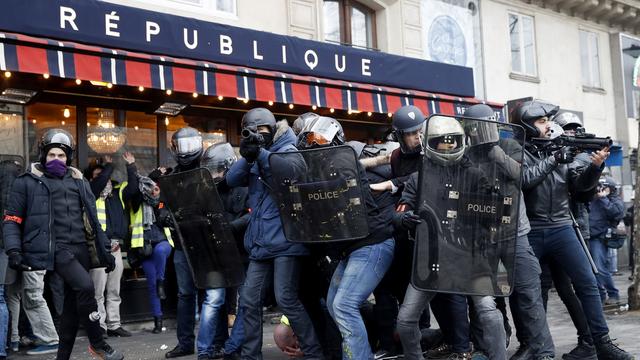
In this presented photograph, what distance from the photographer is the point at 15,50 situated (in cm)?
673

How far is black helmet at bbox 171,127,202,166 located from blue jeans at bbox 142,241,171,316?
243 cm

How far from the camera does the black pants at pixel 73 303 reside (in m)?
5.71

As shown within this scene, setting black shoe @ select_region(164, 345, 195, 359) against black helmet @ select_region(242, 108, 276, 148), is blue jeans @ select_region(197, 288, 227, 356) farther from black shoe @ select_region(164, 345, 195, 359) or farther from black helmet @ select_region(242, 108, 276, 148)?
black helmet @ select_region(242, 108, 276, 148)

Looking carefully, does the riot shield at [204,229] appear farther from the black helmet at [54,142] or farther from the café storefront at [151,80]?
the café storefront at [151,80]

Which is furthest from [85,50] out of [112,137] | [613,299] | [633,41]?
[633,41]

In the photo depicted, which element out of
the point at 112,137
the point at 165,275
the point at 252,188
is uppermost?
the point at 112,137

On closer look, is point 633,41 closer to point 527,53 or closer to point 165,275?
point 527,53

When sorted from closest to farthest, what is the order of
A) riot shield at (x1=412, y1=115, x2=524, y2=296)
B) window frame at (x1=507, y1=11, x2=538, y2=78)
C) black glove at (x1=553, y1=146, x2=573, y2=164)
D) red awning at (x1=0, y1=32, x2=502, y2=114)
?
riot shield at (x1=412, y1=115, x2=524, y2=296), black glove at (x1=553, y1=146, x2=573, y2=164), red awning at (x1=0, y1=32, x2=502, y2=114), window frame at (x1=507, y1=11, x2=538, y2=78)

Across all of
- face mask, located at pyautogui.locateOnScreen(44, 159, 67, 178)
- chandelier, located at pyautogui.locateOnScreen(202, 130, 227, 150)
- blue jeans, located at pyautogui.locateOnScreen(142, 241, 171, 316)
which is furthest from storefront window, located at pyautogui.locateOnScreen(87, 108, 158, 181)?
face mask, located at pyautogui.locateOnScreen(44, 159, 67, 178)

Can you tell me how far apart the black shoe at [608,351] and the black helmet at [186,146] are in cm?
353

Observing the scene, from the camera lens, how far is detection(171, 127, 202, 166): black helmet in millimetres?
6219

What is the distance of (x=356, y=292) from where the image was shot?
4832 mm

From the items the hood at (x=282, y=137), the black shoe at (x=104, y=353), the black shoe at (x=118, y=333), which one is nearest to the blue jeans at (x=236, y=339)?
the black shoe at (x=104, y=353)

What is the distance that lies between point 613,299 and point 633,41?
9.58 m
